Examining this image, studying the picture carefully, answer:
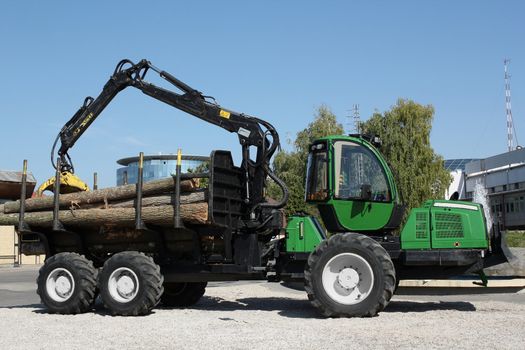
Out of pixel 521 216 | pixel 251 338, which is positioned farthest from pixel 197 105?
pixel 521 216

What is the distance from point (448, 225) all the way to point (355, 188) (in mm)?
1710

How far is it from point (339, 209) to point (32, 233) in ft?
21.0

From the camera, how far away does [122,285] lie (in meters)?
11.4

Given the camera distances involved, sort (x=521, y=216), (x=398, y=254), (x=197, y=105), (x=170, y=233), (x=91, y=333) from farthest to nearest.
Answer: (x=521, y=216) < (x=197, y=105) < (x=170, y=233) < (x=398, y=254) < (x=91, y=333)

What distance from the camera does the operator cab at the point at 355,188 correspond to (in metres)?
11.1

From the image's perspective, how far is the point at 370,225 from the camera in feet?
36.6

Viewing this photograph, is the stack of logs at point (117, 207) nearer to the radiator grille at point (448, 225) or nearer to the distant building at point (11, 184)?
the radiator grille at point (448, 225)

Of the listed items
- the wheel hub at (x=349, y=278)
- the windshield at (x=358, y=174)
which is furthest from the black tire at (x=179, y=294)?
the windshield at (x=358, y=174)

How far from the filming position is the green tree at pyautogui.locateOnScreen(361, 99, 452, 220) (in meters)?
37.7

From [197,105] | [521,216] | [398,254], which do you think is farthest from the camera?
[521,216]

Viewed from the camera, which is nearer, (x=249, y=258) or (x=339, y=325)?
(x=339, y=325)

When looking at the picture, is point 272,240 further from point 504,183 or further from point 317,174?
point 504,183

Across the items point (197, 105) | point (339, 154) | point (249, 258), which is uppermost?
point (197, 105)

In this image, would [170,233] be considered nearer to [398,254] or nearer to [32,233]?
[32,233]
